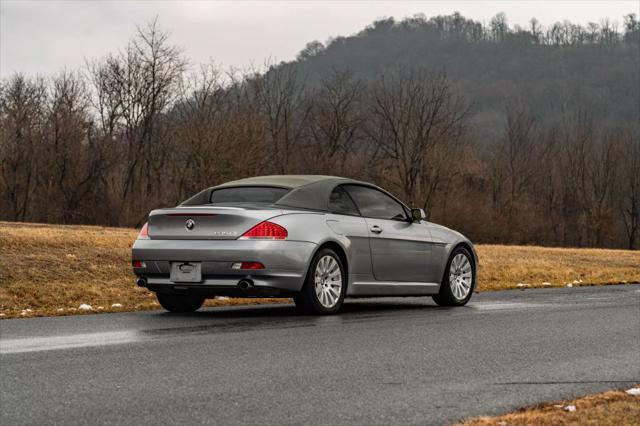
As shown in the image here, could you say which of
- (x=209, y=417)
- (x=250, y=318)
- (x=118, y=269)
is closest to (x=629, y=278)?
(x=118, y=269)

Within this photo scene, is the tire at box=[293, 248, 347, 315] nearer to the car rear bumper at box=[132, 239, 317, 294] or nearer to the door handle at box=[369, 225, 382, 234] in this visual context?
the car rear bumper at box=[132, 239, 317, 294]

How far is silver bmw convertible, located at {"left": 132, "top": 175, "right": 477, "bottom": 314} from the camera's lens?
10.0 metres

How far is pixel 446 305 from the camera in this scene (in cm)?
1272

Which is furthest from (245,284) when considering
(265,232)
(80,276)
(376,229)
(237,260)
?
(80,276)

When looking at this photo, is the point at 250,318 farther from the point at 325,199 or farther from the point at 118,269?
the point at 118,269

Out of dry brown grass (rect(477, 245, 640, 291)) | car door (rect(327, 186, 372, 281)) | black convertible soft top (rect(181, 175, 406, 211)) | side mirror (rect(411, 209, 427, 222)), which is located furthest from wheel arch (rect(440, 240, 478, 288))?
dry brown grass (rect(477, 245, 640, 291))

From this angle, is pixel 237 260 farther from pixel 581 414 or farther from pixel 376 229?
pixel 581 414

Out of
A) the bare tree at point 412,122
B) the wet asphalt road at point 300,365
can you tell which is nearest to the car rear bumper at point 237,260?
the wet asphalt road at point 300,365

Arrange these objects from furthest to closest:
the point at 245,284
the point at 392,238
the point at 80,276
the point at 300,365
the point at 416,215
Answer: the point at 80,276 < the point at 416,215 < the point at 392,238 < the point at 245,284 < the point at 300,365

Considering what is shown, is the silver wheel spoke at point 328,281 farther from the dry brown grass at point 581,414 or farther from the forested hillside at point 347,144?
the forested hillside at point 347,144

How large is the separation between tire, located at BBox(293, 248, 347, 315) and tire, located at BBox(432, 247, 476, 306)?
2.28 m

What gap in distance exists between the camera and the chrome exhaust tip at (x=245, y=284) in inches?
391

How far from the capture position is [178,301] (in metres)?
11.3

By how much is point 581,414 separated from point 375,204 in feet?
22.8
